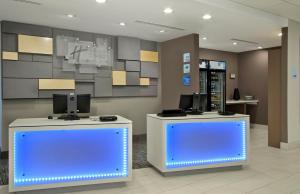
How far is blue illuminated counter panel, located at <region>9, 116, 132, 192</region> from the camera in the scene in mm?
2939

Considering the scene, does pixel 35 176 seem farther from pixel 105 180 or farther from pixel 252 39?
pixel 252 39

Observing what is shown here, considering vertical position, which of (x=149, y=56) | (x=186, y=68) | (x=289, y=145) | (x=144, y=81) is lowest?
(x=289, y=145)

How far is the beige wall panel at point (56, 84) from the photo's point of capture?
526cm

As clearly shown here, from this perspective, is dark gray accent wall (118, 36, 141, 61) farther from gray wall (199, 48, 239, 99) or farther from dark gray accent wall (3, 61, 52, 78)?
gray wall (199, 48, 239, 99)

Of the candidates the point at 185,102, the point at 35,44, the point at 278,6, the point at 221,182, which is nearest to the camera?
the point at 221,182

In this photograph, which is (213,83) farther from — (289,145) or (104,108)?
(104,108)

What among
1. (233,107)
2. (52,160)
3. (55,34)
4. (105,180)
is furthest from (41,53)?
(233,107)

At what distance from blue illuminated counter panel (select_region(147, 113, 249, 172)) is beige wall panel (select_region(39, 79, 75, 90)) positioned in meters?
2.53

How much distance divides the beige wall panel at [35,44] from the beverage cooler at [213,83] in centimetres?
493

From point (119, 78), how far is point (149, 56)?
117 centimetres

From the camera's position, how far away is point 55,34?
5.38 metres

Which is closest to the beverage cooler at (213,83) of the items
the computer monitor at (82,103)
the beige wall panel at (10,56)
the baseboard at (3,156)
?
the computer monitor at (82,103)

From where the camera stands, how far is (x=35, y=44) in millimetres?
5141

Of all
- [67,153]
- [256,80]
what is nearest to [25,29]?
[67,153]
